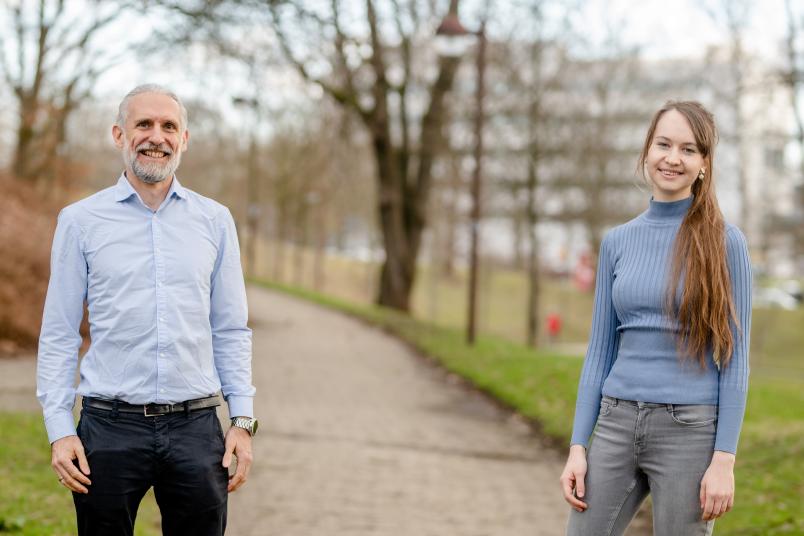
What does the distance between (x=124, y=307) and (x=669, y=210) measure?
5.56 feet

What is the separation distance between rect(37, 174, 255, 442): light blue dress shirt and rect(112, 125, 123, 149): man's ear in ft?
0.52

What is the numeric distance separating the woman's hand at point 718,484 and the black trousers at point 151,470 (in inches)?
57.5

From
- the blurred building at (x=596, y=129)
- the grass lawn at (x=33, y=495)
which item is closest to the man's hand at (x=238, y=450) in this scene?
the grass lawn at (x=33, y=495)

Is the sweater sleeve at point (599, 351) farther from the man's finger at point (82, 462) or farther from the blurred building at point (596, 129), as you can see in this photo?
the blurred building at point (596, 129)

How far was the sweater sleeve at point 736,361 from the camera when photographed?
3.18m

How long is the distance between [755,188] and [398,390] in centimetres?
3096

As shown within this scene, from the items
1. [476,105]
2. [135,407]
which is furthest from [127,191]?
[476,105]

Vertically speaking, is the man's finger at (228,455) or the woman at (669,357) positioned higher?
the woman at (669,357)

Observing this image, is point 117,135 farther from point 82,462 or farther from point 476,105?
point 476,105

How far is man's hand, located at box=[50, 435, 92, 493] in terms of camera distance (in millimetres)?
3264

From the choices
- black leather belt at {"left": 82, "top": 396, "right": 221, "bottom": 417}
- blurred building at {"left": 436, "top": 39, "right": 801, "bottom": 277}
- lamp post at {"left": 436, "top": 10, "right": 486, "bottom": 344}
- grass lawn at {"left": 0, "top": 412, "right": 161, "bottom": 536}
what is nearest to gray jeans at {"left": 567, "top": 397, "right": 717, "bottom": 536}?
black leather belt at {"left": 82, "top": 396, "right": 221, "bottom": 417}

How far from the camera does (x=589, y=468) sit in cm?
338

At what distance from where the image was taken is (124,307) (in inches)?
132

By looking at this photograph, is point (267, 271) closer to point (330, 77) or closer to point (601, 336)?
point (330, 77)
